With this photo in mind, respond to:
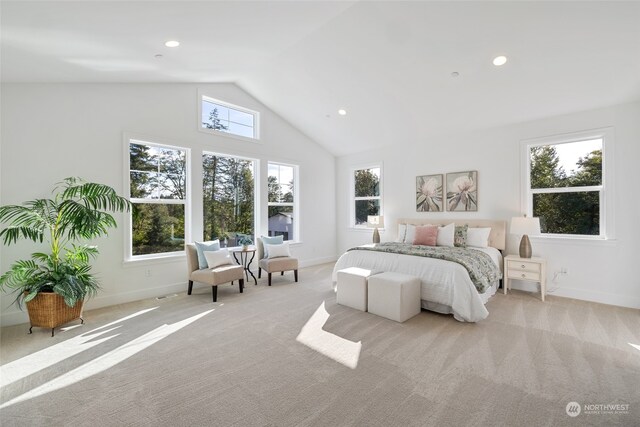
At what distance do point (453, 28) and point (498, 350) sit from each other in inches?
136

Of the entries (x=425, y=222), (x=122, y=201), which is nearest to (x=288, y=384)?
(x=122, y=201)

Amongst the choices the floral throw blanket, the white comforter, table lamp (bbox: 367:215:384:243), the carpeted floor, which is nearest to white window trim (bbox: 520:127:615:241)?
the carpeted floor

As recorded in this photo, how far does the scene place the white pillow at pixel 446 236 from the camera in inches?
193

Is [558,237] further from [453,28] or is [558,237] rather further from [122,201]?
[122,201]

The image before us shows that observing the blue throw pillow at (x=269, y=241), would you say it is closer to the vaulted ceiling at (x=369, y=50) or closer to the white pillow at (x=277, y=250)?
the white pillow at (x=277, y=250)

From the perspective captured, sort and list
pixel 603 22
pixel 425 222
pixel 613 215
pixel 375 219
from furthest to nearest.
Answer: pixel 375 219 → pixel 425 222 → pixel 613 215 → pixel 603 22

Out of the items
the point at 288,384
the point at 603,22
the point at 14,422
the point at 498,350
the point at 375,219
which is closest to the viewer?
the point at 14,422

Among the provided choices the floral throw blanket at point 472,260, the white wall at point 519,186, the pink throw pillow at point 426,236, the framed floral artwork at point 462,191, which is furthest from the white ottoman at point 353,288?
the white wall at point 519,186

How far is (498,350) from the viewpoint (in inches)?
105

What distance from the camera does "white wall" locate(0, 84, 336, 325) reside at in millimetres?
3430

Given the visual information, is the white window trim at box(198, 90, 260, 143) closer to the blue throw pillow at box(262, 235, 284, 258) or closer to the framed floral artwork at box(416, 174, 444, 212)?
the blue throw pillow at box(262, 235, 284, 258)

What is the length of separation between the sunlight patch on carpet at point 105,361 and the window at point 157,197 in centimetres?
168

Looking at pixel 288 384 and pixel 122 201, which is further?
pixel 122 201

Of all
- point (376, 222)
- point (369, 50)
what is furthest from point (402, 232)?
point (369, 50)
